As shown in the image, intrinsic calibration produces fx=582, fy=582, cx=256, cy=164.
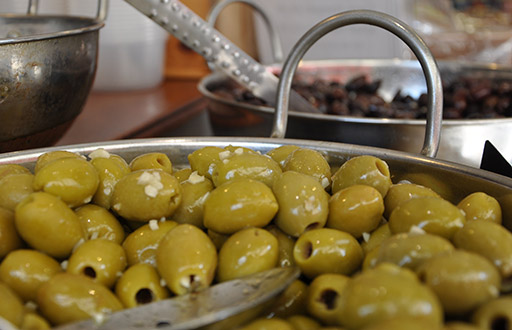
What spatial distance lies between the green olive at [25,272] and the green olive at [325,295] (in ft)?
0.85

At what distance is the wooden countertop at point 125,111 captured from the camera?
144cm

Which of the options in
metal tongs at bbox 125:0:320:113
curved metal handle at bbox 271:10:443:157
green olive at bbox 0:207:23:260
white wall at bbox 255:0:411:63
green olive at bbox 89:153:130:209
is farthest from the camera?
white wall at bbox 255:0:411:63

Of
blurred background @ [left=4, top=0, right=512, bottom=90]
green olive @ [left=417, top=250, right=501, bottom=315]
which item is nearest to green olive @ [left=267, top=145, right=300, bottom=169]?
green olive @ [left=417, top=250, right=501, bottom=315]

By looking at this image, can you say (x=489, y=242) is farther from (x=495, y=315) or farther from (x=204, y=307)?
(x=204, y=307)

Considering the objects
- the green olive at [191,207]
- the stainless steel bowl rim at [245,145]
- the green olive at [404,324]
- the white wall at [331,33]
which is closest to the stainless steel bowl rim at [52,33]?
the stainless steel bowl rim at [245,145]

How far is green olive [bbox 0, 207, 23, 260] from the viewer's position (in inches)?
23.9

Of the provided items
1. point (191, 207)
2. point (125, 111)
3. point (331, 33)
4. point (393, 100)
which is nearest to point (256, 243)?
point (191, 207)

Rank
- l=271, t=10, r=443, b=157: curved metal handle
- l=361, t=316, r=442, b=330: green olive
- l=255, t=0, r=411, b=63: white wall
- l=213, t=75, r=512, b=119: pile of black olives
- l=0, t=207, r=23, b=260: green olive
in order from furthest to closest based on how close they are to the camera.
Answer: l=255, t=0, r=411, b=63: white wall < l=213, t=75, r=512, b=119: pile of black olives < l=271, t=10, r=443, b=157: curved metal handle < l=0, t=207, r=23, b=260: green olive < l=361, t=316, r=442, b=330: green olive

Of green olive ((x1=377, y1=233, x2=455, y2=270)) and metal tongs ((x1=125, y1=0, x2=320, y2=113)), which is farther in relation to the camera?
metal tongs ((x1=125, y1=0, x2=320, y2=113))

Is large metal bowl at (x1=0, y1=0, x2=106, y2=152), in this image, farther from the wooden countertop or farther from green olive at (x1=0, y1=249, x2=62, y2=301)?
green olive at (x1=0, y1=249, x2=62, y2=301)

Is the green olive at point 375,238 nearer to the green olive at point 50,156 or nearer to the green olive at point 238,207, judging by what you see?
the green olive at point 238,207

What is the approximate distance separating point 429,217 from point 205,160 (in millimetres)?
306

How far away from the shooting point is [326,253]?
1.95 feet

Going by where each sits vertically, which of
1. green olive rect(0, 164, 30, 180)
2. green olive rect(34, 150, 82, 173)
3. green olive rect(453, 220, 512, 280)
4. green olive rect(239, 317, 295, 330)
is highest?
green olive rect(453, 220, 512, 280)
